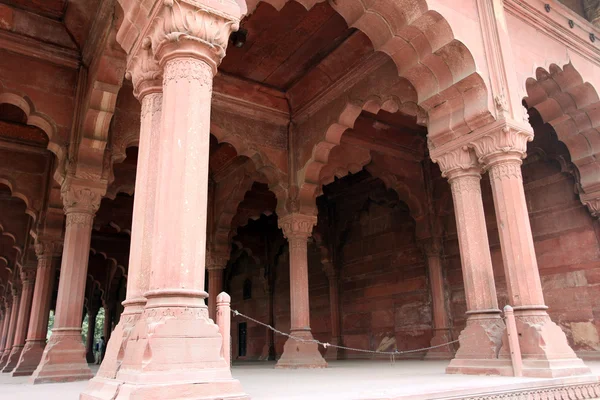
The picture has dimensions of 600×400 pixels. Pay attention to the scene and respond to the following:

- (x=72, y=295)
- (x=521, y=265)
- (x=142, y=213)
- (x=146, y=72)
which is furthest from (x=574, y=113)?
(x=72, y=295)

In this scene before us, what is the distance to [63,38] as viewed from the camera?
787cm

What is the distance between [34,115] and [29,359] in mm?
4761

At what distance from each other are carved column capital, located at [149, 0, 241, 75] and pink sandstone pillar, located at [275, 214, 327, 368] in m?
5.61

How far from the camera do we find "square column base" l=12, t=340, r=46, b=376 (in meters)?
9.12

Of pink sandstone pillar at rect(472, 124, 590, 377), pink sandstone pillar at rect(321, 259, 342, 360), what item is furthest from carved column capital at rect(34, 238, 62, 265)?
pink sandstone pillar at rect(472, 124, 590, 377)

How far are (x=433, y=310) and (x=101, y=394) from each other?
9.09m

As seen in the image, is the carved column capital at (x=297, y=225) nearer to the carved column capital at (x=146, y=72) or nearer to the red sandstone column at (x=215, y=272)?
the red sandstone column at (x=215, y=272)

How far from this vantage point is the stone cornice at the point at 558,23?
7539 millimetres

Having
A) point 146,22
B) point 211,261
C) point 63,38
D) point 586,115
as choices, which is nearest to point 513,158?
point 586,115

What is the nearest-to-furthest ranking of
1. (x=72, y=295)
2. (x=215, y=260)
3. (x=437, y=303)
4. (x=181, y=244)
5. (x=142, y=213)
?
(x=181, y=244) → (x=142, y=213) → (x=72, y=295) → (x=437, y=303) → (x=215, y=260)

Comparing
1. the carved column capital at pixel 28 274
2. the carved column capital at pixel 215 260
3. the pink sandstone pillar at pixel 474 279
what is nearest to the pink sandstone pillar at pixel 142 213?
the pink sandstone pillar at pixel 474 279

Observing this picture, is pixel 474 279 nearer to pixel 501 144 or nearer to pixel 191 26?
pixel 501 144

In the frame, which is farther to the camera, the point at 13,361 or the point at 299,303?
the point at 13,361

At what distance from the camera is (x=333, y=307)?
1416 cm
